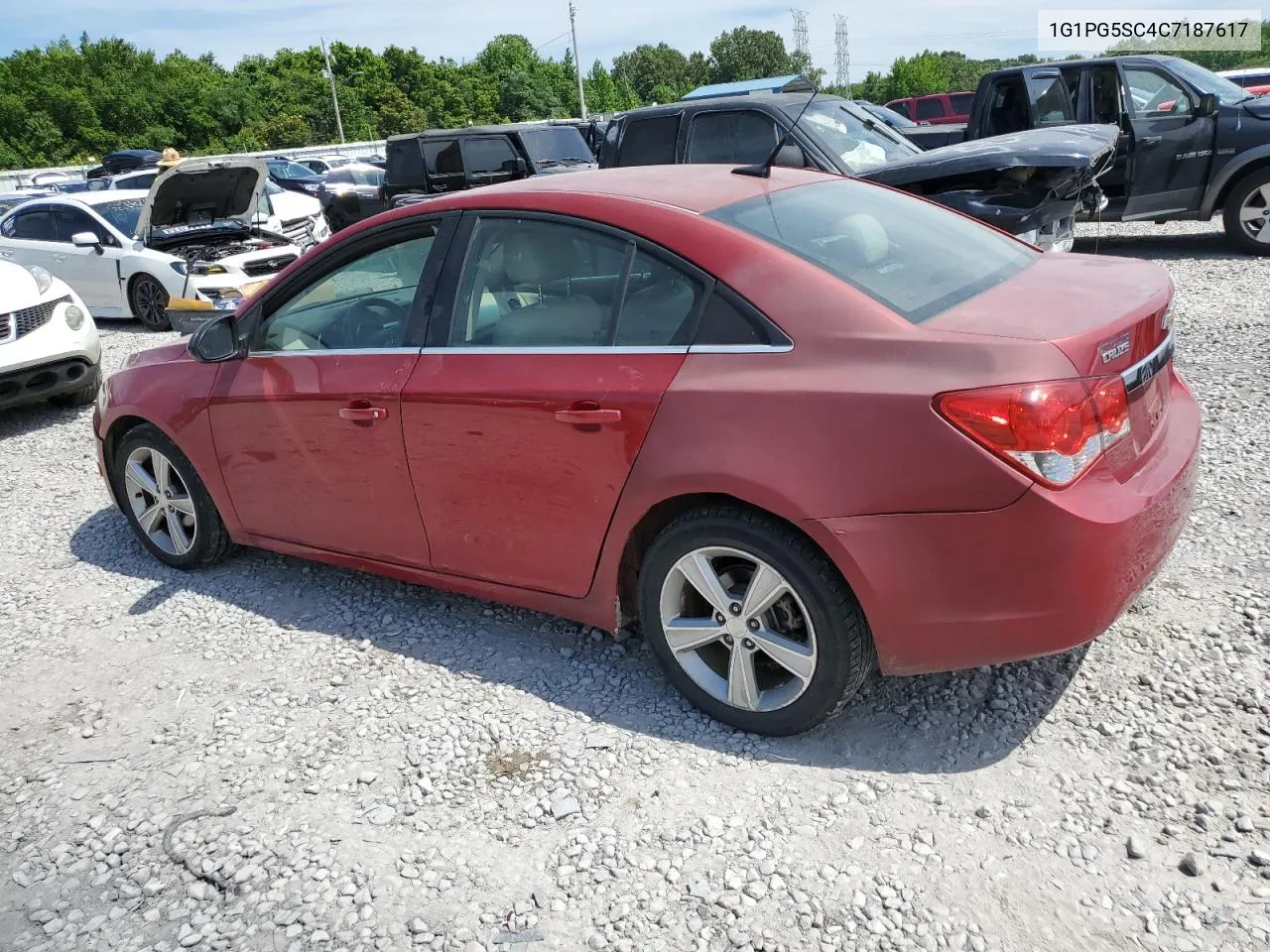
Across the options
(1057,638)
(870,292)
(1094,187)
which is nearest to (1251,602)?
(1057,638)

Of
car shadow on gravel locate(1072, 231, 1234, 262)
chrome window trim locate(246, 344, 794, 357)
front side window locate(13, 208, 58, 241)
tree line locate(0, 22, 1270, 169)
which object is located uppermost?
tree line locate(0, 22, 1270, 169)

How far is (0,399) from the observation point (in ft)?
23.5

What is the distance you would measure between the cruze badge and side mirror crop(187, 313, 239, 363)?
3126mm

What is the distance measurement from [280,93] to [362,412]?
2986 inches

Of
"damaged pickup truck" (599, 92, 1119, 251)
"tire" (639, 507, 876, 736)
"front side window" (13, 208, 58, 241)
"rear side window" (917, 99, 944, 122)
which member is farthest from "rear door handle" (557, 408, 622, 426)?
"rear side window" (917, 99, 944, 122)

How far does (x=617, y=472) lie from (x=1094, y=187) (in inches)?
234

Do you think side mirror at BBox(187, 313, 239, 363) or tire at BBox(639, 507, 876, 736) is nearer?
tire at BBox(639, 507, 876, 736)

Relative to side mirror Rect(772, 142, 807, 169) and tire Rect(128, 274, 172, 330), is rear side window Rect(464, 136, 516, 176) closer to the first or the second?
tire Rect(128, 274, 172, 330)

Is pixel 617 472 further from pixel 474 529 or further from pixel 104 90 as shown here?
pixel 104 90

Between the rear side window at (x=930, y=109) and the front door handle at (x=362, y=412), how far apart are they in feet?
79.3

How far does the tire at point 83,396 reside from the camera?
7.82 metres

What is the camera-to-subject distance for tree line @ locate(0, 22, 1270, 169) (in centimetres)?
6106

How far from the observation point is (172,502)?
4.62m

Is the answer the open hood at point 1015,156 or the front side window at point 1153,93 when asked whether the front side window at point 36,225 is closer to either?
the open hood at point 1015,156
